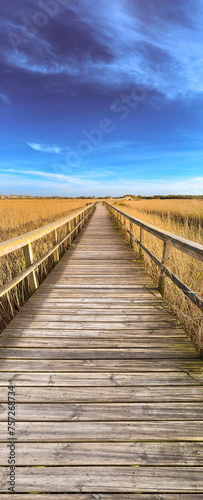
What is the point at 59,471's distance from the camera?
114 cm

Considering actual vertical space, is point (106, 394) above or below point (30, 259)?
below

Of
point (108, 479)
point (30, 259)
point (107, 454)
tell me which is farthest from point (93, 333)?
point (30, 259)

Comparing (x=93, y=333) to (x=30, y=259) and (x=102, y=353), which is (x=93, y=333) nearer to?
(x=102, y=353)

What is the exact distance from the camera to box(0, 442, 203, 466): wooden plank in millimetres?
1175

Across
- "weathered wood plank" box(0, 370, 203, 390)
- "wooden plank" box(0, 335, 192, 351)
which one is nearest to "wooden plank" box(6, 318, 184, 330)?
"wooden plank" box(0, 335, 192, 351)

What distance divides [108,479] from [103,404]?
15.2 inches

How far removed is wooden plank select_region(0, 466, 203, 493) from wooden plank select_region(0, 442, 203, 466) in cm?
3

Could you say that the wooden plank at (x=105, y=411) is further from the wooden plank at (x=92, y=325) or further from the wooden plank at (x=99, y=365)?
the wooden plank at (x=92, y=325)

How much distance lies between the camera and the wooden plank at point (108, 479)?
1.08 metres

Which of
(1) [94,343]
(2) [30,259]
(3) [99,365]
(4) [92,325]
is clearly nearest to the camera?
(3) [99,365]

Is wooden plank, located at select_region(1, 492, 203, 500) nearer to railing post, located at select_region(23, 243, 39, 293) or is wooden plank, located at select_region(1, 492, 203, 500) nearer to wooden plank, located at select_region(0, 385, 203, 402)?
wooden plank, located at select_region(0, 385, 203, 402)

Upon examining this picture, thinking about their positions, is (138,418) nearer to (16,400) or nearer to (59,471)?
(59,471)

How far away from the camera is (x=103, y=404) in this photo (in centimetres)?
148

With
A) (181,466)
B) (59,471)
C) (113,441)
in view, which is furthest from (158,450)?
(59,471)
